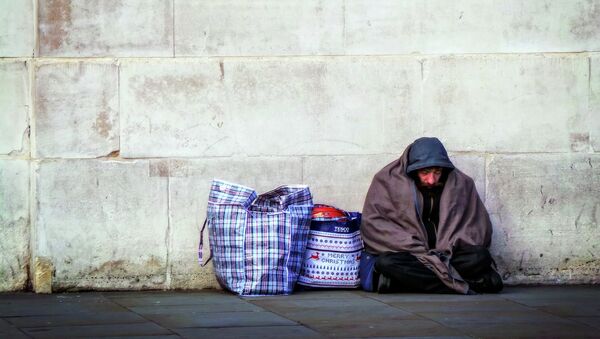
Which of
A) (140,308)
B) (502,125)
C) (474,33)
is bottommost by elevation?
(140,308)

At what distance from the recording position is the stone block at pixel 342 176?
7.79 m

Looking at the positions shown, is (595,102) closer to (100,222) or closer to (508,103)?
(508,103)

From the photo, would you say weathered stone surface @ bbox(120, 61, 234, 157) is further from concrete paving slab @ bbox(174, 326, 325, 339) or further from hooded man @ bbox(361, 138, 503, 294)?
concrete paving slab @ bbox(174, 326, 325, 339)

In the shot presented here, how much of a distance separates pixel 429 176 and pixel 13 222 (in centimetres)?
289

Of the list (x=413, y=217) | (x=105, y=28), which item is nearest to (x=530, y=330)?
(x=413, y=217)

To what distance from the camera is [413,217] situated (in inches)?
298

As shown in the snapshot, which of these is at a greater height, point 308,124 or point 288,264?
point 308,124

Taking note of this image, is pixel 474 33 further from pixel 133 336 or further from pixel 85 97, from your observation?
pixel 133 336

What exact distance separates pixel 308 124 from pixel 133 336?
2.42 m

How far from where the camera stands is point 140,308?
691cm

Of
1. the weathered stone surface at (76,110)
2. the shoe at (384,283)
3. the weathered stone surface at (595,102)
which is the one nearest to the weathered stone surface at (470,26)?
the weathered stone surface at (595,102)

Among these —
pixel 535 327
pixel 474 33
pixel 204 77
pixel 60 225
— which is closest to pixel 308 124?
pixel 204 77

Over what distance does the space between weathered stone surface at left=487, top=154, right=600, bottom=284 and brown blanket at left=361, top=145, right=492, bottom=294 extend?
294 millimetres

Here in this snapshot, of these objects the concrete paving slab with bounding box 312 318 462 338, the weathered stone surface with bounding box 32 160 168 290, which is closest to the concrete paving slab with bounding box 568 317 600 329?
the concrete paving slab with bounding box 312 318 462 338
